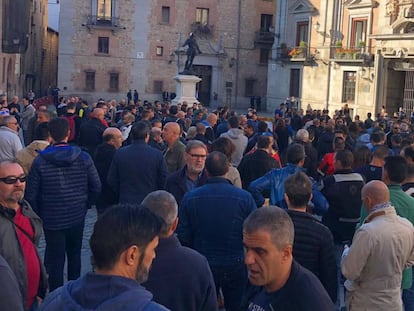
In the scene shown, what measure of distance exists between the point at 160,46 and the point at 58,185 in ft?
122

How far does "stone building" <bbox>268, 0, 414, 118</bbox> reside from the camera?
29.2 meters

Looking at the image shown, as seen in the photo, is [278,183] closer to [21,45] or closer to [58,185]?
[58,185]

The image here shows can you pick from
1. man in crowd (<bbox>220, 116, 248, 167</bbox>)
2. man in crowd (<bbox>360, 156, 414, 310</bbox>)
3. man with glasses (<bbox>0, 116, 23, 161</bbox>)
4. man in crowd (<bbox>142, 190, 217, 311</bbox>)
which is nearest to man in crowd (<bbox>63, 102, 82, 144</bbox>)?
man in crowd (<bbox>220, 116, 248, 167</bbox>)

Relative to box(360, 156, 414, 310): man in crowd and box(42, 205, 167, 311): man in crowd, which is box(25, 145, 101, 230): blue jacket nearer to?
box(360, 156, 414, 310): man in crowd

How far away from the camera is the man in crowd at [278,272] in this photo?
9.71 ft

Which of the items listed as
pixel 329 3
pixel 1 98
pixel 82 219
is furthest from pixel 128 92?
pixel 82 219

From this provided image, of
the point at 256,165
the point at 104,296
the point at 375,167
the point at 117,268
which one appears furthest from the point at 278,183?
the point at 104,296

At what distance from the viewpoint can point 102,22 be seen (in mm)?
40406

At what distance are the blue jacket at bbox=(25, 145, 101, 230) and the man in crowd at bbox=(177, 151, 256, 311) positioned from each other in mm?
1478

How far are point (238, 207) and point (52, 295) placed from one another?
2556 mm

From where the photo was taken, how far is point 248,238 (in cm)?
305

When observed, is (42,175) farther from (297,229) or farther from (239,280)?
(297,229)

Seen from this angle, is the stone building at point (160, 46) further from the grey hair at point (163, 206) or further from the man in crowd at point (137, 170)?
the grey hair at point (163, 206)

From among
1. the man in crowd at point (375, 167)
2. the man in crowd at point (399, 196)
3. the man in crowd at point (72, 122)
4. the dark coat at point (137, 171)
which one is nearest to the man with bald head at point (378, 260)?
the man in crowd at point (399, 196)
